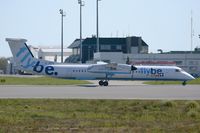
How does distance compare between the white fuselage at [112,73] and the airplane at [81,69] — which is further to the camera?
the white fuselage at [112,73]

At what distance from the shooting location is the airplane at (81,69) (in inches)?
2286

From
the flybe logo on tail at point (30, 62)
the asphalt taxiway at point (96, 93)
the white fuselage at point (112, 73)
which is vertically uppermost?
the flybe logo on tail at point (30, 62)

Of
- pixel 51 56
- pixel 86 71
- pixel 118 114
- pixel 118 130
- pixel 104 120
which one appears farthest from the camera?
pixel 51 56

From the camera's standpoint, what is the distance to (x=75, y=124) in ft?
64.0

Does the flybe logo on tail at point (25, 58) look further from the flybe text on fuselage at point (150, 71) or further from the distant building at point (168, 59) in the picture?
the distant building at point (168, 59)

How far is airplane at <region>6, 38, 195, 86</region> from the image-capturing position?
58062mm

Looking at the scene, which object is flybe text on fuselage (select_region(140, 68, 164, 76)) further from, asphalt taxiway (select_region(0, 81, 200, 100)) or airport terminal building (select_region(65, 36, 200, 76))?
airport terminal building (select_region(65, 36, 200, 76))

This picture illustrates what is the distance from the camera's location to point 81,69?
194 feet

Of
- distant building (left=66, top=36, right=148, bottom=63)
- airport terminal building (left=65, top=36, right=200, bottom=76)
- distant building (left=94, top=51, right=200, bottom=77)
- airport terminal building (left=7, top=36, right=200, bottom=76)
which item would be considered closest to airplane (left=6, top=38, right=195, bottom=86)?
airport terminal building (left=7, top=36, right=200, bottom=76)

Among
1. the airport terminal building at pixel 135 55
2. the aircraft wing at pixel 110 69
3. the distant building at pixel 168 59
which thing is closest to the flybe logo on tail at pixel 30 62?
the aircraft wing at pixel 110 69

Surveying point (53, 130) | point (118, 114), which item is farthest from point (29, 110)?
point (53, 130)

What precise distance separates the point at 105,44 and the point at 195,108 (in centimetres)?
10702

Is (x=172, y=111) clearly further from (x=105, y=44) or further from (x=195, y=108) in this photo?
(x=105, y=44)

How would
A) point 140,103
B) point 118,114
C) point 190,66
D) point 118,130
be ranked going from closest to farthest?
point 118,130 < point 118,114 < point 140,103 < point 190,66
